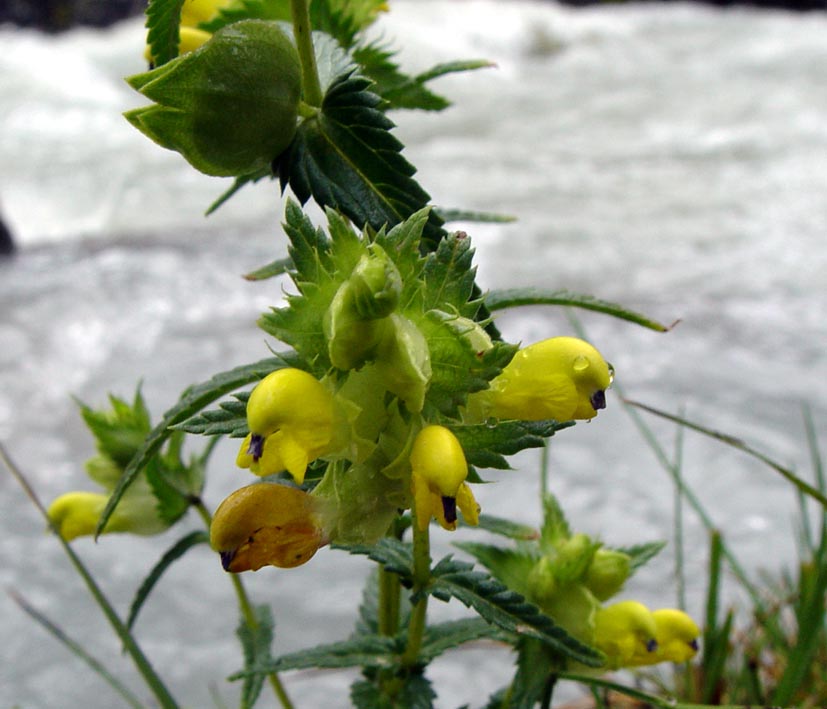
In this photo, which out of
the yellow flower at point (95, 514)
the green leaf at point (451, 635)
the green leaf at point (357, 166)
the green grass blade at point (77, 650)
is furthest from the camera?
the green grass blade at point (77, 650)

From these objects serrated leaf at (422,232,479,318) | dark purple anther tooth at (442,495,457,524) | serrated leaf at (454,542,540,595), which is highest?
serrated leaf at (422,232,479,318)

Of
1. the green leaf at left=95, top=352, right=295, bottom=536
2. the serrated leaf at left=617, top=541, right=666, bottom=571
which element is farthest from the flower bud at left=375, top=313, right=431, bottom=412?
the serrated leaf at left=617, top=541, right=666, bottom=571

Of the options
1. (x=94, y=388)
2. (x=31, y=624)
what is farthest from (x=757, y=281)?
(x=31, y=624)

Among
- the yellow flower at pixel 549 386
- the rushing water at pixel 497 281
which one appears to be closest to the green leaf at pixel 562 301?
the yellow flower at pixel 549 386

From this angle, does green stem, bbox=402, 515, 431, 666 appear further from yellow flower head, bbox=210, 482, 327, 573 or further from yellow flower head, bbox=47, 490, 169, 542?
yellow flower head, bbox=47, 490, 169, 542

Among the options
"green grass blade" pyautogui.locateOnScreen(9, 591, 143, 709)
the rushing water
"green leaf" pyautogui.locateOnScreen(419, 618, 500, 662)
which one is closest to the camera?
"green leaf" pyautogui.locateOnScreen(419, 618, 500, 662)

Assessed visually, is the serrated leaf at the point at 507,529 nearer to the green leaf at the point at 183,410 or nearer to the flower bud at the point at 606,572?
the flower bud at the point at 606,572

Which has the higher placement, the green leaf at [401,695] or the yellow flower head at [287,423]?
the yellow flower head at [287,423]

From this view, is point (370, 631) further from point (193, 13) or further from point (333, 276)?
point (193, 13)
